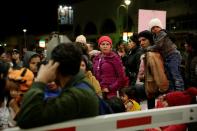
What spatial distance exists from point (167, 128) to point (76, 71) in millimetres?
1611

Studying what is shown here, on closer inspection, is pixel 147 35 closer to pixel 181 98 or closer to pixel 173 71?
pixel 173 71

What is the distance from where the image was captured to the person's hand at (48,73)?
10.1ft

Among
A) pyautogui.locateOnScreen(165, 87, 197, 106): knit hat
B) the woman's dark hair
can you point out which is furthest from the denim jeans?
the woman's dark hair

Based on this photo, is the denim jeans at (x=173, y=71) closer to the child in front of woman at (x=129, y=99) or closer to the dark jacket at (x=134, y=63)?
the child in front of woman at (x=129, y=99)

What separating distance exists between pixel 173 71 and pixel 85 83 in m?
3.33

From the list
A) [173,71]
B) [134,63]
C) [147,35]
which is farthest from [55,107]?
[134,63]

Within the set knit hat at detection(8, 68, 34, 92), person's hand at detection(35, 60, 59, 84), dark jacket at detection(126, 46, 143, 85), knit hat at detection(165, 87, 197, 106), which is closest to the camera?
person's hand at detection(35, 60, 59, 84)

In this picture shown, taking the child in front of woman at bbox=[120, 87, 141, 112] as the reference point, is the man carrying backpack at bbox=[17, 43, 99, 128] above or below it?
above

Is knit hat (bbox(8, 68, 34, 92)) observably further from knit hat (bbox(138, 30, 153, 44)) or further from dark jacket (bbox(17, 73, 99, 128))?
knit hat (bbox(138, 30, 153, 44))

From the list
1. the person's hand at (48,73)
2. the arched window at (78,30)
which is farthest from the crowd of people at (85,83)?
the arched window at (78,30)

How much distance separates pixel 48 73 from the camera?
309 cm

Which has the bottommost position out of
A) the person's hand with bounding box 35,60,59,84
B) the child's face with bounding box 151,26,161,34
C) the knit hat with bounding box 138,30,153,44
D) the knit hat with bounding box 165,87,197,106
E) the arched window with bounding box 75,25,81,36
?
the knit hat with bounding box 165,87,197,106

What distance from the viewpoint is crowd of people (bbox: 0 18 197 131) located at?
300 centimetres

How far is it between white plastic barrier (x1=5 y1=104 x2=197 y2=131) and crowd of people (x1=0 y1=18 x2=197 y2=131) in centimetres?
7
